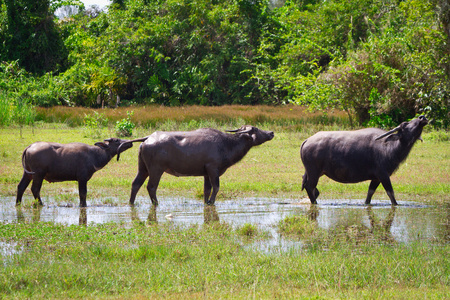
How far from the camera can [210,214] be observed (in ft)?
29.1

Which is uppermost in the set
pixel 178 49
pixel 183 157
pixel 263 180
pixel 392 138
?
pixel 178 49

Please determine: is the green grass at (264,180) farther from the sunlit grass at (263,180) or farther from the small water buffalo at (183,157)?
the small water buffalo at (183,157)

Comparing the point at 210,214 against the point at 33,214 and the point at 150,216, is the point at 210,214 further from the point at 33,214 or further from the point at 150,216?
the point at 33,214

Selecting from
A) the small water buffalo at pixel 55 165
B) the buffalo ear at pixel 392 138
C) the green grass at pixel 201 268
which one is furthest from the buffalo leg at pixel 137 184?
the buffalo ear at pixel 392 138

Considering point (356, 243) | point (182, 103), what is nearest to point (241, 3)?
point (182, 103)

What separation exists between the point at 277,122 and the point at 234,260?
1774 centimetres

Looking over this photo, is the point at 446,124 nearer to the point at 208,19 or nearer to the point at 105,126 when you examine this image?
the point at 105,126

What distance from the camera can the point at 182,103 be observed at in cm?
3278

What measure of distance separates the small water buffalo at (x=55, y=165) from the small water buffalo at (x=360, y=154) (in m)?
3.71

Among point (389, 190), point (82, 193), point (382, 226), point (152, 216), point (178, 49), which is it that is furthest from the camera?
point (178, 49)

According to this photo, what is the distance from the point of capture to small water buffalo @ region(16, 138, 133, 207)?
31.6 feet

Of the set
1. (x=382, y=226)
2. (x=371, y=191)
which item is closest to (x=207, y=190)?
(x=371, y=191)

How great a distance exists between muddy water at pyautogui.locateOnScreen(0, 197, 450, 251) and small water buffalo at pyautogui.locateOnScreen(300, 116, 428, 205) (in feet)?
1.51

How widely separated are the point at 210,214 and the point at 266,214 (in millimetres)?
834
